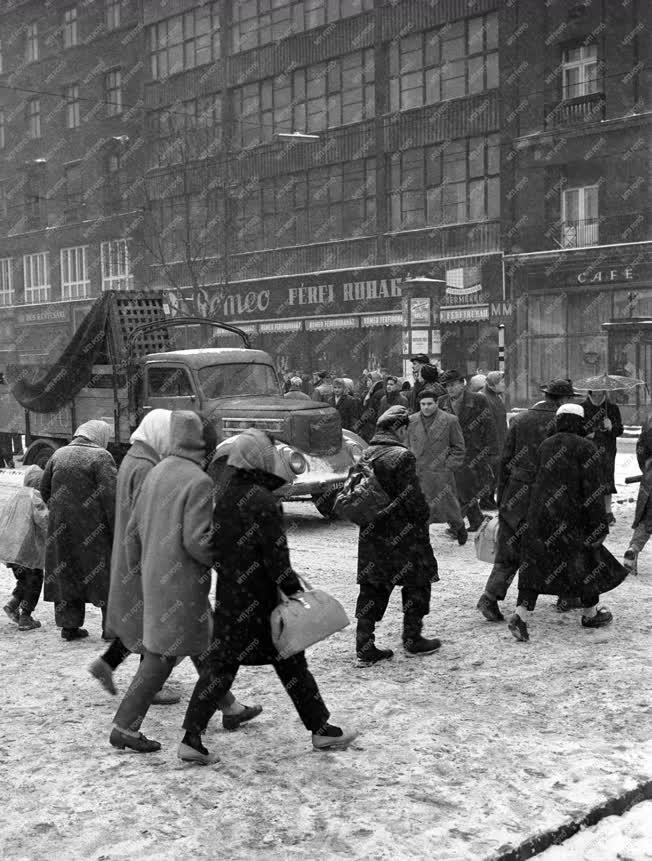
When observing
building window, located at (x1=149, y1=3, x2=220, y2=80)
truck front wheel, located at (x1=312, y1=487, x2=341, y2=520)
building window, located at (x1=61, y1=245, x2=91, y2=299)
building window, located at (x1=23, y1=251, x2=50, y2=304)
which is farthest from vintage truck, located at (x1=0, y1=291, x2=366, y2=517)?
building window, located at (x1=23, y1=251, x2=50, y2=304)

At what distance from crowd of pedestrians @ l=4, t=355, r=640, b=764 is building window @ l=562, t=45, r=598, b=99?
70.8 feet

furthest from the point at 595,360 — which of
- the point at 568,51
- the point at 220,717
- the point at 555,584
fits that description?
the point at 220,717

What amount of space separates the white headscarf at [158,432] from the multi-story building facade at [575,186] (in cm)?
2445

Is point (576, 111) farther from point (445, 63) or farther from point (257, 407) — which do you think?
point (257, 407)

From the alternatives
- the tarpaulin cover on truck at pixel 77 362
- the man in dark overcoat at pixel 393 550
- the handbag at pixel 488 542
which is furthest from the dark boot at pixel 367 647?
Answer: the tarpaulin cover on truck at pixel 77 362

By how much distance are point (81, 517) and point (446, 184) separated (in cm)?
2800

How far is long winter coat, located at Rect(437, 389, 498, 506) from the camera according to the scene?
12.0 metres

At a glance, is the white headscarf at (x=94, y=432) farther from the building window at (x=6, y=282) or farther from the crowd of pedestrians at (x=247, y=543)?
the building window at (x=6, y=282)

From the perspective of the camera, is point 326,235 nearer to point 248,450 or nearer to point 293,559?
point 293,559

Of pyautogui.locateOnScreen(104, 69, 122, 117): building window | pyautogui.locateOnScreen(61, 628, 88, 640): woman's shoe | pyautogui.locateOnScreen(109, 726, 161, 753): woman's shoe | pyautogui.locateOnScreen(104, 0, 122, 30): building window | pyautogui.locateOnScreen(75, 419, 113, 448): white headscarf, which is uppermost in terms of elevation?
pyautogui.locateOnScreen(104, 0, 122, 30): building window

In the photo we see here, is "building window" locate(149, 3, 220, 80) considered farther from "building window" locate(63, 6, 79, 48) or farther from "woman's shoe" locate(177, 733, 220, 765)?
"woman's shoe" locate(177, 733, 220, 765)

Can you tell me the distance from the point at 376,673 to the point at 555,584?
4.69ft

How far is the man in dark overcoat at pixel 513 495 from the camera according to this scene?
7.80 meters

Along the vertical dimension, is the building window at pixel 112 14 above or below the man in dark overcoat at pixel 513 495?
above
